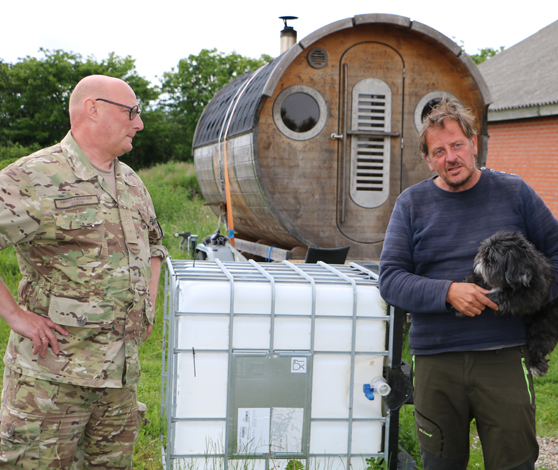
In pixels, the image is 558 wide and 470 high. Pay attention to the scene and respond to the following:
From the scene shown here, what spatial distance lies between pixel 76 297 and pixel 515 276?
195cm

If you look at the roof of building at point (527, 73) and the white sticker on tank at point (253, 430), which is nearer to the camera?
the white sticker on tank at point (253, 430)

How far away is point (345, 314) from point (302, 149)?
3.04 metres

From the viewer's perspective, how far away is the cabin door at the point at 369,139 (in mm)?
6137

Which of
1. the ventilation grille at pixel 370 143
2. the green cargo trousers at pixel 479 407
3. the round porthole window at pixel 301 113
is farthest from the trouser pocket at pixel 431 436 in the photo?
the round porthole window at pixel 301 113

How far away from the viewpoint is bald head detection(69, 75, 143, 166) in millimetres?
2729

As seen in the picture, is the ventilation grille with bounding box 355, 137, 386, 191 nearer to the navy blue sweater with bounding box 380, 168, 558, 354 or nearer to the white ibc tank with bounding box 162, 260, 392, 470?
the white ibc tank with bounding box 162, 260, 392, 470

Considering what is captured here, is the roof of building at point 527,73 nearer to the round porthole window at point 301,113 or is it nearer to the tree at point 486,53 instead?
the round porthole window at point 301,113

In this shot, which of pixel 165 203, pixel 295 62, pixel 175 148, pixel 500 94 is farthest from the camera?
pixel 175 148

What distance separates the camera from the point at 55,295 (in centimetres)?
259

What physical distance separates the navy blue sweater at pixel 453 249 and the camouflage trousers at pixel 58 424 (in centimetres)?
145

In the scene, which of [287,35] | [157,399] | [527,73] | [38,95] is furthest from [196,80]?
[157,399]

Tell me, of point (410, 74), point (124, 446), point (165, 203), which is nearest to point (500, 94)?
point (165, 203)

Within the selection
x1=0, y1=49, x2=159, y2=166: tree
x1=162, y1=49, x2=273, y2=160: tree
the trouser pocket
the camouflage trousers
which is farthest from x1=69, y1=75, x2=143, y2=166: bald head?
x1=162, y1=49, x2=273, y2=160: tree

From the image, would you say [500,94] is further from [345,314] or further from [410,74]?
[345,314]
